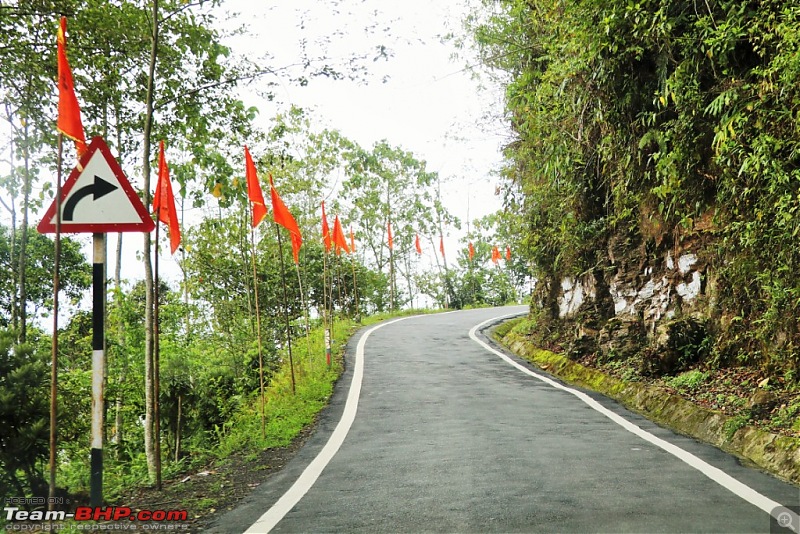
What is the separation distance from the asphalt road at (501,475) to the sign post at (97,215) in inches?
49.2

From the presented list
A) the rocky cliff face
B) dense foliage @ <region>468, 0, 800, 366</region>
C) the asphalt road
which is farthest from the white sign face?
the rocky cliff face

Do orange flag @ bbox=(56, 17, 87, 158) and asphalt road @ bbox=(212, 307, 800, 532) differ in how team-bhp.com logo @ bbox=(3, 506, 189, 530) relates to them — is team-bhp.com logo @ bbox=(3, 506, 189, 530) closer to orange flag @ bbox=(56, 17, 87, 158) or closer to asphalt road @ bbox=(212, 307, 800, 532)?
asphalt road @ bbox=(212, 307, 800, 532)

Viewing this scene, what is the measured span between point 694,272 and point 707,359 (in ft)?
4.88

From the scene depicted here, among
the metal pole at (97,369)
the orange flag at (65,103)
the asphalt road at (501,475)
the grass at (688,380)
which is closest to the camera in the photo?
the asphalt road at (501,475)

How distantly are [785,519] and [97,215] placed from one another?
17.1 feet

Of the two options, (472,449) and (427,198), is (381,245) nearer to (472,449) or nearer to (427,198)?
(427,198)

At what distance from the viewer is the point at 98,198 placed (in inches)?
205

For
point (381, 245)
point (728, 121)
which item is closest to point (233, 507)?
point (728, 121)

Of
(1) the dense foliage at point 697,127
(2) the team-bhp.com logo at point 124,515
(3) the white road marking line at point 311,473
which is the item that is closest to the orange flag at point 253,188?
(3) the white road marking line at point 311,473

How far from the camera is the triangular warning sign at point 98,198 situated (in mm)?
5148

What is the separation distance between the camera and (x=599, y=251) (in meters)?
14.1

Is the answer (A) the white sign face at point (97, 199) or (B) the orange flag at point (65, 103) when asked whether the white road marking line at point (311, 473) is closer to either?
(A) the white sign face at point (97, 199)

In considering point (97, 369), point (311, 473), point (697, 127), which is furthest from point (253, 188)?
point (697, 127)

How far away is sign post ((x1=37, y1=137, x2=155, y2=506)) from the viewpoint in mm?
5121
